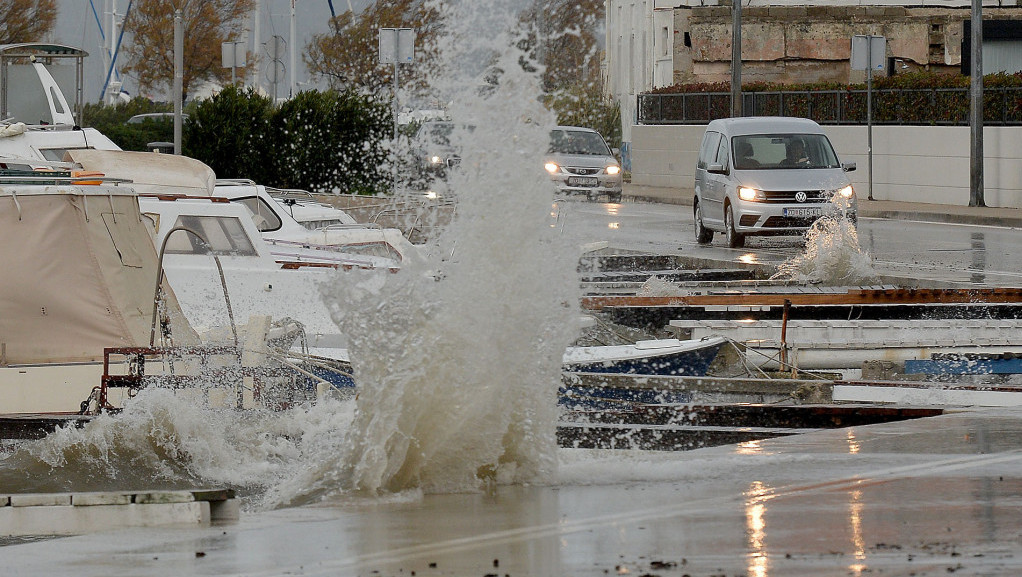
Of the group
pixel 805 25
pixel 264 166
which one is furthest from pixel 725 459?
pixel 805 25

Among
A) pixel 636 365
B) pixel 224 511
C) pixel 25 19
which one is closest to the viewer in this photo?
pixel 224 511

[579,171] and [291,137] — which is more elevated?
[291,137]

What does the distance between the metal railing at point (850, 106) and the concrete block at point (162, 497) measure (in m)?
25.6

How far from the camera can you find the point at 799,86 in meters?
38.9

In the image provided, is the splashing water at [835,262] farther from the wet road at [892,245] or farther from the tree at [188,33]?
the tree at [188,33]

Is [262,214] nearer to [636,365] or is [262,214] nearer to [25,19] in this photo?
[636,365]

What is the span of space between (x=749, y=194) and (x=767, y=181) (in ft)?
1.09

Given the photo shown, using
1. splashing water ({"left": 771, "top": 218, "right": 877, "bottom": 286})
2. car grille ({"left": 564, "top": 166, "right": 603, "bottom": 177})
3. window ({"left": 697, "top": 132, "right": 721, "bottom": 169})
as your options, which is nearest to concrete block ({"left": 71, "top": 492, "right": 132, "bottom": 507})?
splashing water ({"left": 771, "top": 218, "right": 877, "bottom": 286})

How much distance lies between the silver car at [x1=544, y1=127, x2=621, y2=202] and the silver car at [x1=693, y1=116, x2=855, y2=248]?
7.53m

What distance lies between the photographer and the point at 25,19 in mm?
63344

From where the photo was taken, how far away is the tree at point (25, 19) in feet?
206

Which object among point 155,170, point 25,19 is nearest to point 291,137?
point 155,170

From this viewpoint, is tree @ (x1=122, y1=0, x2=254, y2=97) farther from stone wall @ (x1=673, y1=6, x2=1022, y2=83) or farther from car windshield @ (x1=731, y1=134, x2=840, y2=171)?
car windshield @ (x1=731, y1=134, x2=840, y2=171)

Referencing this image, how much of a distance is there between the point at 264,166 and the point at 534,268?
21.3 metres
